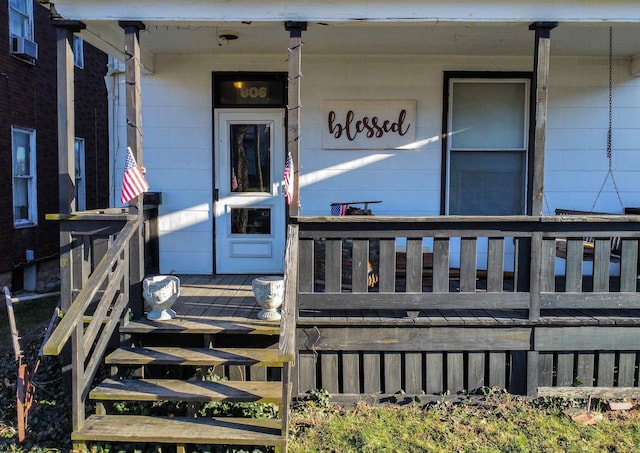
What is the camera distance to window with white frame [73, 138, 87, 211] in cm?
1035

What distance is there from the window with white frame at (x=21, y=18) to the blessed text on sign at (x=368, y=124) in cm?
585

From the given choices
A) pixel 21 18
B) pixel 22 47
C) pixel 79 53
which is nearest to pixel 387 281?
pixel 22 47

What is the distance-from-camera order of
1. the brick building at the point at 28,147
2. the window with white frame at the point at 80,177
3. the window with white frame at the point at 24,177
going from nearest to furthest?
the brick building at the point at 28,147 < the window with white frame at the point at 24,177 < the window with white frame at the point at 80,177

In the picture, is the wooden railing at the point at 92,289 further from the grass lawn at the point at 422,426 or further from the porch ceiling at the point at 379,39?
the porch ceiling at the point at 379,39

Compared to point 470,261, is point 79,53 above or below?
above

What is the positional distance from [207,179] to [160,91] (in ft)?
3.66

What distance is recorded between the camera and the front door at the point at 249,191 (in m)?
5.97

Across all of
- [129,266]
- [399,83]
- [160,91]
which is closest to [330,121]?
[399,83]

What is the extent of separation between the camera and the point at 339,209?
5414 millimetres

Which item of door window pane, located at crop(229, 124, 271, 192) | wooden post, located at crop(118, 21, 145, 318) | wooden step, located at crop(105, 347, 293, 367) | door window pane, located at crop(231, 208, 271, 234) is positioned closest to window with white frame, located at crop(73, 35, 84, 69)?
door window pane, located at crop(229, 124, 271, 192)

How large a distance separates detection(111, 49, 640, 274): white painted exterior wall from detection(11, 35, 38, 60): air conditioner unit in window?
385cm

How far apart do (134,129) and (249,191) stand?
6.65 feet

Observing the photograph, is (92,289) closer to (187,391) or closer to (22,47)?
(187,391)

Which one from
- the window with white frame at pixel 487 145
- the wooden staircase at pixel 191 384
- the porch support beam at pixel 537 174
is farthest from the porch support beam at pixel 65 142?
the window with white frame at pixel 487 145
